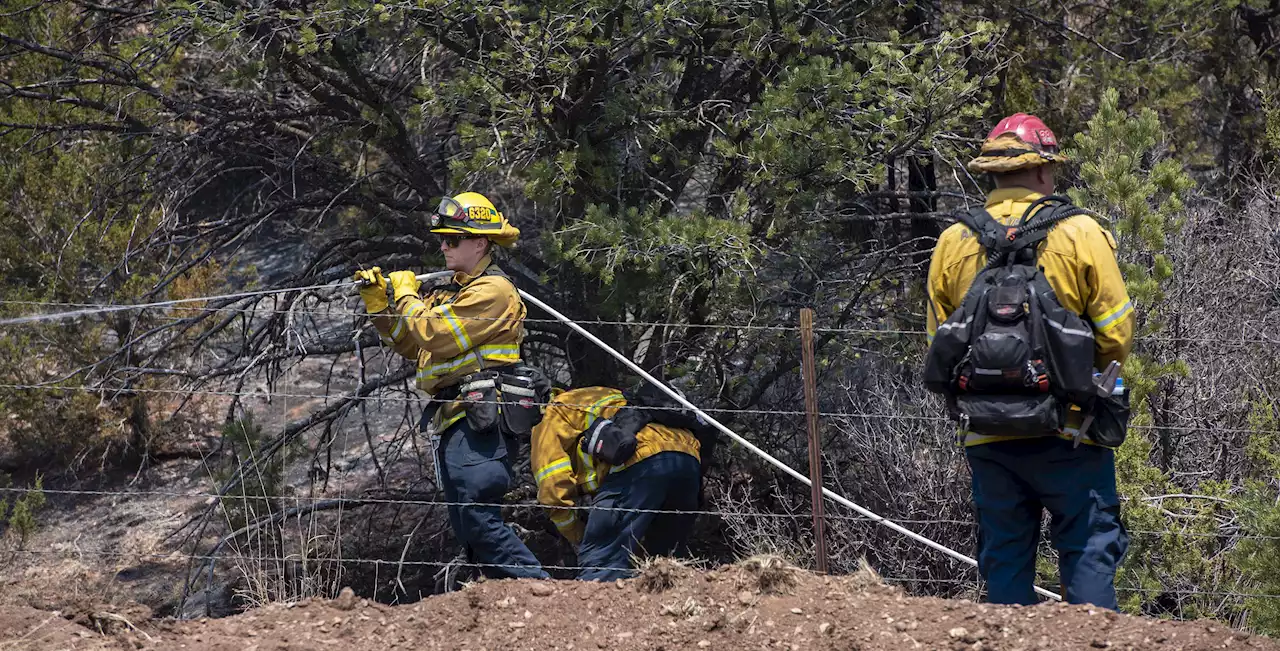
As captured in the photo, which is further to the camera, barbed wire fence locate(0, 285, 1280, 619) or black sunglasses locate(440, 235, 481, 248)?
black sunglasses locate(440, 235, 481, 248)

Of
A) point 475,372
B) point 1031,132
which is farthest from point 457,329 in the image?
point 1031,132

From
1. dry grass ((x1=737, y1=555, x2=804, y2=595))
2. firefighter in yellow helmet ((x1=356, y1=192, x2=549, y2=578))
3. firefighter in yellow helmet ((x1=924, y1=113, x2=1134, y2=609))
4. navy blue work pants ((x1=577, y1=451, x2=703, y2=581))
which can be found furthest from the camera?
navy blue work pants ((x1=577, y1=451, x2=703, y2=581))

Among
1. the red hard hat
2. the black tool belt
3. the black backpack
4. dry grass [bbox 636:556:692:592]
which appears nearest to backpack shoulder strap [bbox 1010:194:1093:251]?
the black backpack

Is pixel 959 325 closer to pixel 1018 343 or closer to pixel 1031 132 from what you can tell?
pixel 1018 343

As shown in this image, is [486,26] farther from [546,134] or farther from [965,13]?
[965,13]

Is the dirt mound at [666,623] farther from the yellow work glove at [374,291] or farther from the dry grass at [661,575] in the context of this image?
the yellow work glove at [374,291]

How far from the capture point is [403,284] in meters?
5.59

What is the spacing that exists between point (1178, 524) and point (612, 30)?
3511mm

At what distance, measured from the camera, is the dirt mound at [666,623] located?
13.5ft

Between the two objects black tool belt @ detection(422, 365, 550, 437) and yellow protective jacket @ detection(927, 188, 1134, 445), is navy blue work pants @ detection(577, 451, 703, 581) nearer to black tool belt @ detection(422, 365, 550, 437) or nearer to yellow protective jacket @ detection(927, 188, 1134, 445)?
black tool belt @ detection(422, 365, 550, 437)

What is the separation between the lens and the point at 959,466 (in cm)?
676

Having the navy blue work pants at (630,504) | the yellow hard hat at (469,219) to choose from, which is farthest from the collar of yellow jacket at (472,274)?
the navy blue work pants at (630,504)

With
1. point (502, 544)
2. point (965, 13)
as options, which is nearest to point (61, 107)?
point (502, 544)

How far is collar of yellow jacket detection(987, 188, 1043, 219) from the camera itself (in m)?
4.45
